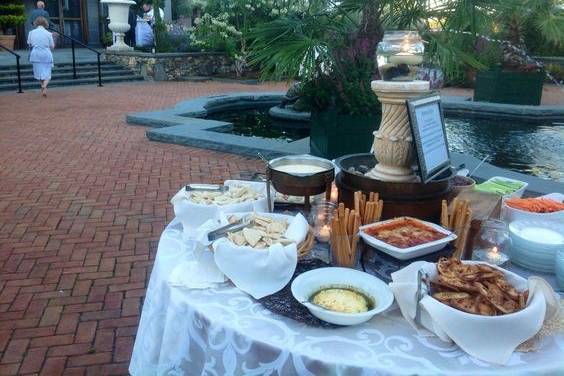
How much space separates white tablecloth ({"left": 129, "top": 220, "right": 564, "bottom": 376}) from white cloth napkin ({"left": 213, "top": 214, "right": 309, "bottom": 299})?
41 mm

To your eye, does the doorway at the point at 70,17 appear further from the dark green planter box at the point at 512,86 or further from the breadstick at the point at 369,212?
the breadstick at the point at 369,212

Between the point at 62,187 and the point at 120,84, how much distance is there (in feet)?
33.7

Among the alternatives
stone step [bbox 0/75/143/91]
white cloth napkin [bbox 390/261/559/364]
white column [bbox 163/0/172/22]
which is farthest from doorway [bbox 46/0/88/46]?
white cloth napkin [bbox 390/261/559/364]

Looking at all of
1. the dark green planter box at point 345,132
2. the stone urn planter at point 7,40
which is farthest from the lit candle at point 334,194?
the stone urn planter at point 7,40

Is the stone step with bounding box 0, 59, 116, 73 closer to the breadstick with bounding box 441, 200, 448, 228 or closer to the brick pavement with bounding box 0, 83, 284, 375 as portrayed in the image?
the brick pavement with bounding box 0, 83, 284, 375

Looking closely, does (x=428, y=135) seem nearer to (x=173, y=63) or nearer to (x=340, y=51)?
(x=340, y=51)

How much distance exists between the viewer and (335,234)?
171cm

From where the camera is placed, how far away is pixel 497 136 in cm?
852

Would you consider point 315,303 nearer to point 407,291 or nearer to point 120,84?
point 407,291

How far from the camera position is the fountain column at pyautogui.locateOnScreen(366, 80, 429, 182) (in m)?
1.94

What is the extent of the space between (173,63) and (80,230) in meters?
13.0

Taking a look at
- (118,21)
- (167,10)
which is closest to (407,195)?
(118,21)

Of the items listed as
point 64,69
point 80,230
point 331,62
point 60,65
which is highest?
point 331,62

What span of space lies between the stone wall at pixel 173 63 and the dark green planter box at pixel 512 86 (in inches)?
363
